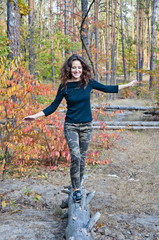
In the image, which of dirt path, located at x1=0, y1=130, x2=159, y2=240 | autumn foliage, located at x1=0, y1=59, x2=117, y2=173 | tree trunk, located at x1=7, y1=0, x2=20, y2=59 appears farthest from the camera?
tree trunk, located at x1=7, y1=0, x2=20, y2=59

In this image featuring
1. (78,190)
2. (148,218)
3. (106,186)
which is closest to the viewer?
(78,190)

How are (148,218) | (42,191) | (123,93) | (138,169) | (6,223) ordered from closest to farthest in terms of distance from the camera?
(6,223) < (148,218) < (42,191) < (138,169) < (123,93)

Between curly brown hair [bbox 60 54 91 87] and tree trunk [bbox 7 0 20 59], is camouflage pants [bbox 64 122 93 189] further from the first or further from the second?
tree trunk [bbox 7 0 20 59]

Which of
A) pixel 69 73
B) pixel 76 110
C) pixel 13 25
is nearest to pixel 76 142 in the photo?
pixel 76 110

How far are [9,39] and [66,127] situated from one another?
15.8ft

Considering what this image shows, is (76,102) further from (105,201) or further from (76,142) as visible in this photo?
(105,201)

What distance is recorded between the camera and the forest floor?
302 cm

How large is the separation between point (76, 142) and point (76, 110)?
0.42 metres

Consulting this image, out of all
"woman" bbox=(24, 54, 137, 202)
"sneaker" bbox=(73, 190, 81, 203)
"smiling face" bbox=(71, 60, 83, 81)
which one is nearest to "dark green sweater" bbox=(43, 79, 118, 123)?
"woman" bbox=(24, 54, 137, 202)

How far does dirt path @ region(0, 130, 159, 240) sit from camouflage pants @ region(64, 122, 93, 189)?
692 millimetres

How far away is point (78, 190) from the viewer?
3352mm

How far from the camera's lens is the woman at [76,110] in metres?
3.26

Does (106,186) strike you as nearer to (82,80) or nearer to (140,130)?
(82,80)

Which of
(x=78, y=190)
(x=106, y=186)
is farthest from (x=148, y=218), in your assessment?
(x=106, y=186)
